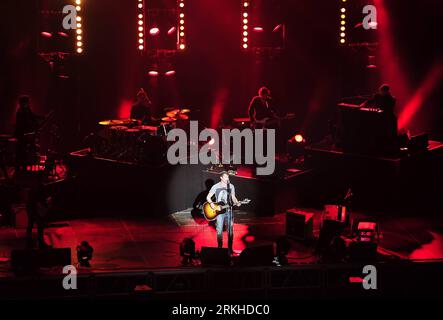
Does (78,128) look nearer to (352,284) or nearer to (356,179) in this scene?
(356,179)

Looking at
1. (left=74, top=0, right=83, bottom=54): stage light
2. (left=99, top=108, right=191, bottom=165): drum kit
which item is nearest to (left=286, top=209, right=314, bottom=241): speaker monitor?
(left=99, top=108, right=191, bottom=165): drum kit

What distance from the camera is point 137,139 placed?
1942 cm

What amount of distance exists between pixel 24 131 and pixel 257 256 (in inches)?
238

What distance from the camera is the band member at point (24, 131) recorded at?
19.2 meters

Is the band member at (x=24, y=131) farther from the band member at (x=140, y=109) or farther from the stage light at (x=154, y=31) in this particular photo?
the stage light at (x=154, y=31)

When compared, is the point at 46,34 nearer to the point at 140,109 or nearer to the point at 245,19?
the point at 140,109

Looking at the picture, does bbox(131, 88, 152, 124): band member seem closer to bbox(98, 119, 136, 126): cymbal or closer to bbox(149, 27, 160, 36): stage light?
bbox(98, 119, 136, 126): cymbal

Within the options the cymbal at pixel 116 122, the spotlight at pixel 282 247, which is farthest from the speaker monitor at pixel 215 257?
the cymbal at pixel 116 122

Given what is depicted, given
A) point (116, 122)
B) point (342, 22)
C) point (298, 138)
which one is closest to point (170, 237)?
point (116, 122)

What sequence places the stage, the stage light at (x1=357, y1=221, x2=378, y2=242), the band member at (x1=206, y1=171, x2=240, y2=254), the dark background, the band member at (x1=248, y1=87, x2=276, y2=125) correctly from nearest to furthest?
the stage
the band member at (x1=206, y1=171, x2=240, y2=254)
the stage light at (x1=357, y1=221, x2=378, y2=242)
the band member at (x1=248, y1=87, x2=276, y2=125)
the dark background

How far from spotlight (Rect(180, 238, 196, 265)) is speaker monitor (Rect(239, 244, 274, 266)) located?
1.16 meters

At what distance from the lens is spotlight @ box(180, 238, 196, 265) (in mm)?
16188
